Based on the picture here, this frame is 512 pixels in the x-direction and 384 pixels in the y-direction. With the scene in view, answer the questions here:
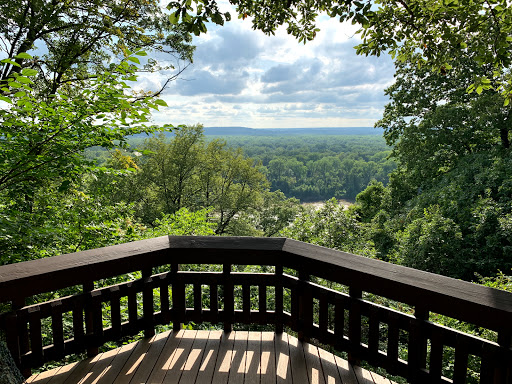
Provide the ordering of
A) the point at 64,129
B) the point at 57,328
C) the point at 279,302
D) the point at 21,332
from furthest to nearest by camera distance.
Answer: the point at 64,129, the point at 279,302, the point at 57,328, the point at 21,332

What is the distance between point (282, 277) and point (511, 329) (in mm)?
1322

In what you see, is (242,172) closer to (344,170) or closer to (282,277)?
(282,277)

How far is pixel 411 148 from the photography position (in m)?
15.3

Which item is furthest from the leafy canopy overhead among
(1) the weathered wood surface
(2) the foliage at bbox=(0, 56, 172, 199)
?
(1) the weathered wood surface

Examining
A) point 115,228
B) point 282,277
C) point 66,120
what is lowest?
point 115,228

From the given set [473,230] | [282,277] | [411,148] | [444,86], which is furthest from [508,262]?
[282,277]

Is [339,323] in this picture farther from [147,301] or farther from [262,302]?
[147,301]

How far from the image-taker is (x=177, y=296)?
2.58 meters

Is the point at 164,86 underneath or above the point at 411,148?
above

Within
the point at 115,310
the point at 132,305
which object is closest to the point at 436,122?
the point at 132,305

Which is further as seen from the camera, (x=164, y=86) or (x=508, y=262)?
(x=508, y=262)

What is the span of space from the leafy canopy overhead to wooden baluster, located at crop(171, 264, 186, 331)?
169 centimetres

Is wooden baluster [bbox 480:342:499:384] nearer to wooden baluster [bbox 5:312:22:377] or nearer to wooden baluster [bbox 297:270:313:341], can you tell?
wooden baluster [bbox 297:270:313:341]

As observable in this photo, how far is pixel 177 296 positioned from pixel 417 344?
5.39 feet
